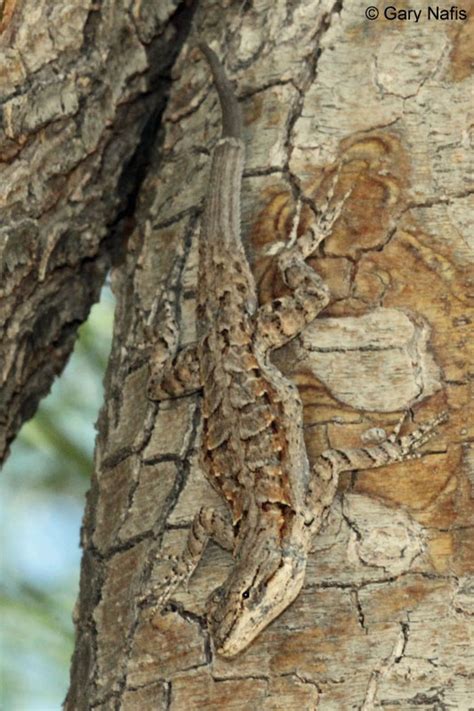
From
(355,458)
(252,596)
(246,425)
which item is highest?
(246,425)

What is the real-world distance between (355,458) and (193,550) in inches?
23.2

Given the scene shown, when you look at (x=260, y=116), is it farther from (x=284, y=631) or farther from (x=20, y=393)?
(x=284, y=631)

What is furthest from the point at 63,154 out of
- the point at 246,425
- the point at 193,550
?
the point at 193,550

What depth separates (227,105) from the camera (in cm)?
477

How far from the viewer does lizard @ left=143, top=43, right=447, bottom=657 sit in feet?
13.4

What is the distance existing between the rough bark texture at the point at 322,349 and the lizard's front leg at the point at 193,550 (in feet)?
0.17

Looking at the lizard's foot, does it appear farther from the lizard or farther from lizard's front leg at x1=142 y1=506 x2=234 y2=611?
lizard's front leg at x1=142 y1=506 x2=234 y2=611

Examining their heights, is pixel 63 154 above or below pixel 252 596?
above

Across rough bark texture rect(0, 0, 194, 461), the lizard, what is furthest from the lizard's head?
rough bark texture rect(0, 0, 194, 461)

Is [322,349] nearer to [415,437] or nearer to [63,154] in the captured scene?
[415,437]

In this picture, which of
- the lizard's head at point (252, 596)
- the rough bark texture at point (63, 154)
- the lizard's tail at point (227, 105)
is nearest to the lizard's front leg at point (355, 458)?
the lizard's head at point (252, 596)

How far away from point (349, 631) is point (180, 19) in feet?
8.97

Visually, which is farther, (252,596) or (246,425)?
(246,425)

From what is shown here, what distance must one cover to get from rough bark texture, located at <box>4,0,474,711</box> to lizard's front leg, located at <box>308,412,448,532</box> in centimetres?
5
